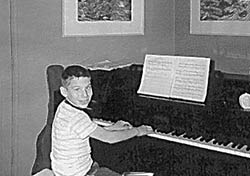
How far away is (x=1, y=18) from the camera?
300 centimetres

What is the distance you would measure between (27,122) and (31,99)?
147 millimetres

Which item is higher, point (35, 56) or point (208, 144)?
point (35, 56)

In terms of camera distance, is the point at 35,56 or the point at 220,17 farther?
the point at 220,17

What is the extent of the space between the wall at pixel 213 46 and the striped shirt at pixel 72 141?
4.72 feet

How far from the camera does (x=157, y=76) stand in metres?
2.70

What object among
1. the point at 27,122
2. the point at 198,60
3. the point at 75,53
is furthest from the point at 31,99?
the point at 198,60

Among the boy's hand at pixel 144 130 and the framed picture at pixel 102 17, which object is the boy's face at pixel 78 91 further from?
the framed picture at pixel 102 17

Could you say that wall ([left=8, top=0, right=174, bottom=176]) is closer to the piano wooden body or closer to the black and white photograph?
the black and white photograph

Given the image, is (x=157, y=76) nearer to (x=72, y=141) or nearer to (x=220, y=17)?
(x=72, y=141)

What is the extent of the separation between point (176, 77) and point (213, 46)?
1.09 meters

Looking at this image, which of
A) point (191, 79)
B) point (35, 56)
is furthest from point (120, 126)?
point (35, 56)

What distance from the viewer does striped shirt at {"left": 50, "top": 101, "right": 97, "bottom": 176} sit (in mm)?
2395

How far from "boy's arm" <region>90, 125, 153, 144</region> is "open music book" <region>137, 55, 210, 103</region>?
0.22 m

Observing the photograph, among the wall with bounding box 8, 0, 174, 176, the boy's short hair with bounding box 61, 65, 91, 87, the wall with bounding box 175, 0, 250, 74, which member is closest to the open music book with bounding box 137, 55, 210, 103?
the boy's short hair with bounding box 61, 65, 91, 87
